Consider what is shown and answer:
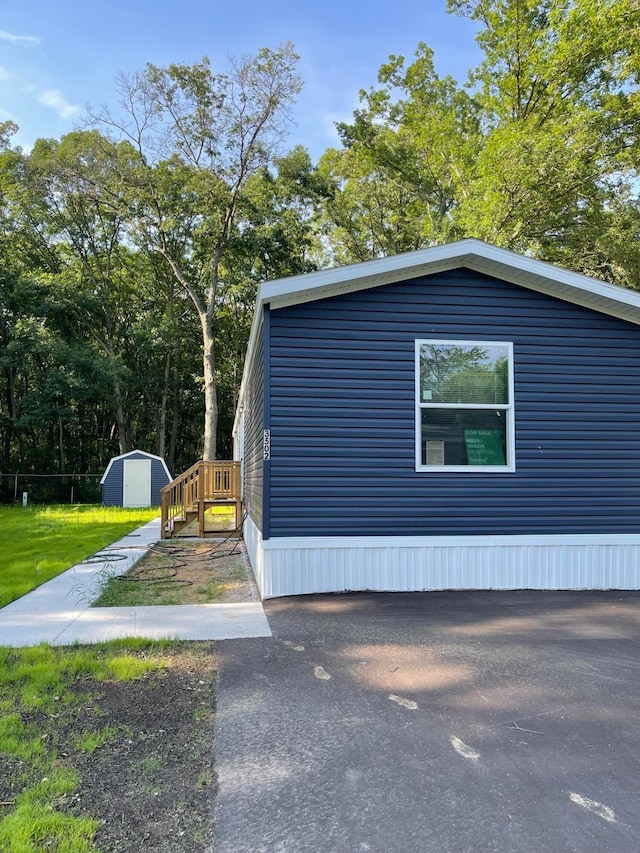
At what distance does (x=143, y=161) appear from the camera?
71.5ft

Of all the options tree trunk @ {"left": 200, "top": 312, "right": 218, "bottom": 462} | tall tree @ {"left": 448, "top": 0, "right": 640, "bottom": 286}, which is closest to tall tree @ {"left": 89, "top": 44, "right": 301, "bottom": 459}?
tree trunk @ {"left": 200, "top": 312, "right": 218, "bottom": 462}

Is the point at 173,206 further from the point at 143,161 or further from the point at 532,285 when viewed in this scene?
the point at 532,285

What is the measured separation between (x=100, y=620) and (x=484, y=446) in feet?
13.4

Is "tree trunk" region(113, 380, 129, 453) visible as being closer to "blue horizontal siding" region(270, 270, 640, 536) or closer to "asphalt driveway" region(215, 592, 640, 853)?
"blue horizontal siding" region(270, 270, 640, 536)

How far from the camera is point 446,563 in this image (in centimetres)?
572

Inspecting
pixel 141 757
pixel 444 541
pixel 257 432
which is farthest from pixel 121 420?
pixel 141 757

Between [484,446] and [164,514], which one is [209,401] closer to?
[164,514]

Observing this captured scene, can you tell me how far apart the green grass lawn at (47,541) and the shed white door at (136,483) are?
3.07 m

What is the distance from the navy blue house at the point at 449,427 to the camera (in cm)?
554

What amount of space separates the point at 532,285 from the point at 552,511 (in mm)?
2428

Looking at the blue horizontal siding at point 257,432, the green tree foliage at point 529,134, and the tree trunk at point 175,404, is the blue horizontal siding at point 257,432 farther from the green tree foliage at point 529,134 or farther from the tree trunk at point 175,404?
the tree trunk at point 175,404

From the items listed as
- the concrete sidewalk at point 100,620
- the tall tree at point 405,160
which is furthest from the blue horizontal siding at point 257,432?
the tall tree at point 405,160

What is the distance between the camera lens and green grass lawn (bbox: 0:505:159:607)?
6531 mm

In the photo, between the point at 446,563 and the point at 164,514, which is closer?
the point at 446,563
